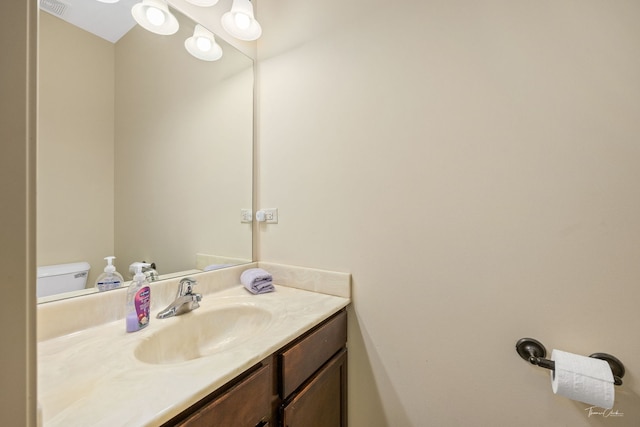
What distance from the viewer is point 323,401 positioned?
956mm

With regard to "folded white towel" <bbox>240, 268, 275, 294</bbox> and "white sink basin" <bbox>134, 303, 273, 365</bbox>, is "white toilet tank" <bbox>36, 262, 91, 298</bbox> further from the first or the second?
"folded white towel" <bbox>240, 268, 275, 294</bbox>

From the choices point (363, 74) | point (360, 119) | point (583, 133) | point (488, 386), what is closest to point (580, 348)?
point (488, 386)

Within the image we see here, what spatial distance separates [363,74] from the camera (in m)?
1.12

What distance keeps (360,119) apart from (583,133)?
2.41ft

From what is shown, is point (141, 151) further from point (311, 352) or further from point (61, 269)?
point (311, 352)

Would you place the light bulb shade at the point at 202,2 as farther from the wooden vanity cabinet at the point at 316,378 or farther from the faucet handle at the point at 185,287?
the wooden vanity cabinet at the point at 316,378

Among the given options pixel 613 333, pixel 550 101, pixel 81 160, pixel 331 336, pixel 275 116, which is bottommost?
pixel 331 336

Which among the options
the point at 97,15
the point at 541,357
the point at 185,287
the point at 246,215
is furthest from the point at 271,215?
the point at 541,357

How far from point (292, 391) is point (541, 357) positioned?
796mm

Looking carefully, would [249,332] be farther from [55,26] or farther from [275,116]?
[55,26]

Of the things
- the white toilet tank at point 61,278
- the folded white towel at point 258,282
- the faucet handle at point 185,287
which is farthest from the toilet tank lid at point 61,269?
the folded white towel at point 258,282

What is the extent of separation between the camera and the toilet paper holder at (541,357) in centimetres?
73

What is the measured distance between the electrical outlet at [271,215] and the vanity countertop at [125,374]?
55cm
